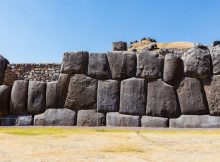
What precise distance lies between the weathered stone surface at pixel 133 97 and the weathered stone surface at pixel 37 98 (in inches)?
73.6

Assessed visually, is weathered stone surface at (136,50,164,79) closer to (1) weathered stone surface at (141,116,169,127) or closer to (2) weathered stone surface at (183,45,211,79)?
(2) weathered stone surface at (183,45,211,79)

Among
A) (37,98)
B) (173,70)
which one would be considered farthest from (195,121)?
(37,98)

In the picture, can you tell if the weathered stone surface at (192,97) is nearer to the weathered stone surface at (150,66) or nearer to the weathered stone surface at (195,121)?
the weathered stone surface at (195,121)

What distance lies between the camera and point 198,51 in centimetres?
779

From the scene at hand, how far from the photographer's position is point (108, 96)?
25.9 feet

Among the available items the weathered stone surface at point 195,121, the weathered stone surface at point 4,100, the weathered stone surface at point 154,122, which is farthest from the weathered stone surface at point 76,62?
the weathered stone surface at point 195,121

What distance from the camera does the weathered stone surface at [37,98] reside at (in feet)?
27.0

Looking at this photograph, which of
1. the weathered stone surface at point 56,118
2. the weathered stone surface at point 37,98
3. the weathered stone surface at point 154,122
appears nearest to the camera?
the weathered stone surface at point 154,122

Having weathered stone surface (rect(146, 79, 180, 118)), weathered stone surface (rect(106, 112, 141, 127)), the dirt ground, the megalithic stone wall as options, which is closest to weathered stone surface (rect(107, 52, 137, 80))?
the megalithic stone wall

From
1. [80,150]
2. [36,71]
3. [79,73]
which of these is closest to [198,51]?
[79,73]

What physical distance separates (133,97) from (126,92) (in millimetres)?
203

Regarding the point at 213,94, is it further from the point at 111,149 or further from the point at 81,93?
the point at 111,149

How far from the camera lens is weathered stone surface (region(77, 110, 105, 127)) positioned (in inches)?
307

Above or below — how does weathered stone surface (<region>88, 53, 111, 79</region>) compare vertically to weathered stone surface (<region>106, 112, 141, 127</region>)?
above
